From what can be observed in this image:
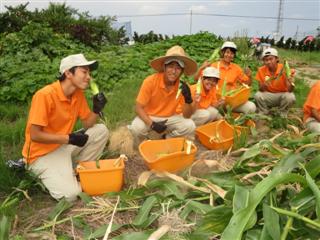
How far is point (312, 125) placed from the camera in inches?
189

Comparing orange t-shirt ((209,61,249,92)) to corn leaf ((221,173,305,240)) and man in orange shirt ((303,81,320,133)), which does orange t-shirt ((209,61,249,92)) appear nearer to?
man in orange shirt ((303,81,320,133))

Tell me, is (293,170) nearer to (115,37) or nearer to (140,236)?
(140,236)

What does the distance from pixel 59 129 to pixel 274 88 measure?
11.7ft

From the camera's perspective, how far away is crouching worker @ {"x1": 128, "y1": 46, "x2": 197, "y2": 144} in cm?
450

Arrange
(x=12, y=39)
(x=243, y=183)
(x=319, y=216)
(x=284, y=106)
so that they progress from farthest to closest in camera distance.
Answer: (x=12, y=39) < (x=284, y=106) < (x=243, y=183) < (x=319, y=216)

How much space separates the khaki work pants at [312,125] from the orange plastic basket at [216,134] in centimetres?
85

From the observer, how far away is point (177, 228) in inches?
107

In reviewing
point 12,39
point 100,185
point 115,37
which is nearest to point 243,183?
point 100,185

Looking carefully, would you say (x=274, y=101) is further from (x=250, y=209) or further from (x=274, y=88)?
(x=250, y=209)

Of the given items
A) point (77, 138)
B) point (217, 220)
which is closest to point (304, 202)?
point (217, 220)

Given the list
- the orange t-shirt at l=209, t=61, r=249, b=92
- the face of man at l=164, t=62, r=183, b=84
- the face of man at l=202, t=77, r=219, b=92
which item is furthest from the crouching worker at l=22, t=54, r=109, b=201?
the orange t-shirt at l=209, t=61, r=249, b=92

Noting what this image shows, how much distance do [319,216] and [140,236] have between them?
1012mm

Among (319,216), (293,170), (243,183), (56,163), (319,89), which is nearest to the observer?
(319,216)

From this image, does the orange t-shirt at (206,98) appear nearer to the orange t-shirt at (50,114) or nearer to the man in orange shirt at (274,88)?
the man in orange shirt at (274,88)
